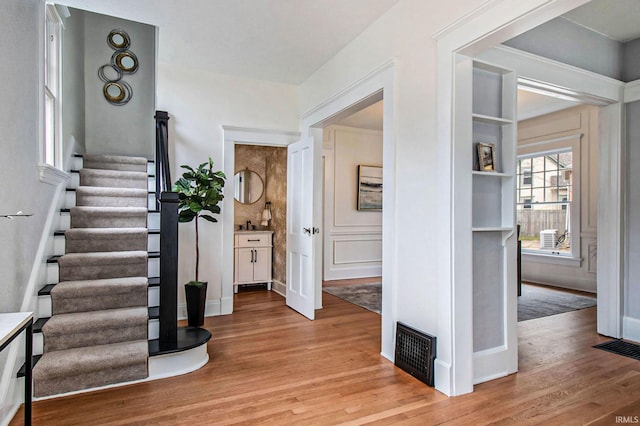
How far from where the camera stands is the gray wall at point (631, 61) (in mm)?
3484

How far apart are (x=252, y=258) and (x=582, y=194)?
17.0 feet

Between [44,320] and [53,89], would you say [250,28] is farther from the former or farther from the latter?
[44,320]

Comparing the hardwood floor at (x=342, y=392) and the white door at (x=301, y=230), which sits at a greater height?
the white door at (x=301, y=230)

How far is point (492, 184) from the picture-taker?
8.68ft

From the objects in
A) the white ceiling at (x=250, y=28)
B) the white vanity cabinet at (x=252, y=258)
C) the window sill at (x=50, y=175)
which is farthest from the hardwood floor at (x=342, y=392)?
the white ceiling at (x=250, y=28)

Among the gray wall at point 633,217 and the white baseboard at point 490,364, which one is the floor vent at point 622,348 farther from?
the white baseboard at point 490,364

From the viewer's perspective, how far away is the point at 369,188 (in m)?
6.90

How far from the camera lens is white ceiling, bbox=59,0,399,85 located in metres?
2.93

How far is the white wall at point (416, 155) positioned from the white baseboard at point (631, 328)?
236 cm

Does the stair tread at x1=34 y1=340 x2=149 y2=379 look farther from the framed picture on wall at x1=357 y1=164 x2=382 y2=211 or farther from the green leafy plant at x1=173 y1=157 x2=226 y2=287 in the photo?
the framed picture on wall at x1=357 y1=164 x2=382 y2=211

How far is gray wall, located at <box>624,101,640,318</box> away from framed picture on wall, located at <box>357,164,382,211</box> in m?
3.94

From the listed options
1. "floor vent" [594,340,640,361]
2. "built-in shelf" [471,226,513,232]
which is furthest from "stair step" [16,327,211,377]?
"floor vent" [594,340,640,361]

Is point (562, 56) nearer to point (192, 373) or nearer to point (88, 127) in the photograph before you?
point (192, 373)

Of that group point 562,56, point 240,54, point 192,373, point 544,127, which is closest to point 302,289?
point 192,373
